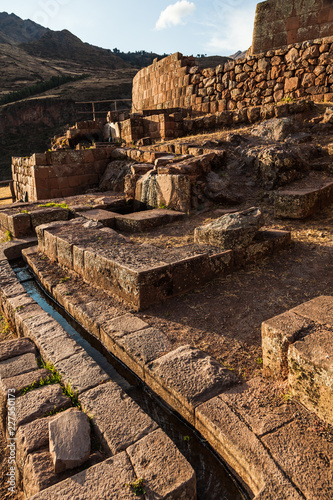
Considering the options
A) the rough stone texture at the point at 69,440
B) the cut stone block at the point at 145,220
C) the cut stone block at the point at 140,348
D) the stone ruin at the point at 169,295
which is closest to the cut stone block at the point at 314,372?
the stone ruin at the point at 169,295

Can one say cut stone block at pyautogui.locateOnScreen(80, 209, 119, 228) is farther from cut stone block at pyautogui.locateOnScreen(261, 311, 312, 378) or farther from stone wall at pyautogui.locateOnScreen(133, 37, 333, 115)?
stone wall at pyautogui.locateOnScreen(133, 37, 333, 115)

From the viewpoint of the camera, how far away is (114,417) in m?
2.21

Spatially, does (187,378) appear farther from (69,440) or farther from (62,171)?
(62,171)

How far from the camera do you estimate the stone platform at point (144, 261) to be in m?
3.65

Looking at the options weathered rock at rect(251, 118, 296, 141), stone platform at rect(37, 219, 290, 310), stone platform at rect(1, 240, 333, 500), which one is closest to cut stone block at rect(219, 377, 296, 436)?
stone platform at rect(1, 240, 333, 500)

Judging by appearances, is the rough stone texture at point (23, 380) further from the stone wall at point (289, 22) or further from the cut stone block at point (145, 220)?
the stone wall at point (289, 22)

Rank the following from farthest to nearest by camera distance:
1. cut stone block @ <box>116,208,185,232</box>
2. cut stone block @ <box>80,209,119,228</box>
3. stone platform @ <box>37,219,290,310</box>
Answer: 1. cut stone block @ <box>80,209,119,228</box>
2. cut stone block @ <box>116,208,185,232</box>
3. stone platform @ <box>37,219,290,310</box>

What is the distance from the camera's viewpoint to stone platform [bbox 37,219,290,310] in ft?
12.0

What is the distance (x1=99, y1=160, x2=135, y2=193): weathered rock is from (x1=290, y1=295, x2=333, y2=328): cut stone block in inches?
281

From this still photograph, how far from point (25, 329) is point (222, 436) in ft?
7.65

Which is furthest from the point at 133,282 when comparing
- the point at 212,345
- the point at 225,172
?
the point at 225,172

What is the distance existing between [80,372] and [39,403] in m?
0.39

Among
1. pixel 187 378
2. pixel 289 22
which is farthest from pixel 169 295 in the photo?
pixel 289 22

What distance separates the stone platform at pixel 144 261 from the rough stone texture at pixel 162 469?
173cm
